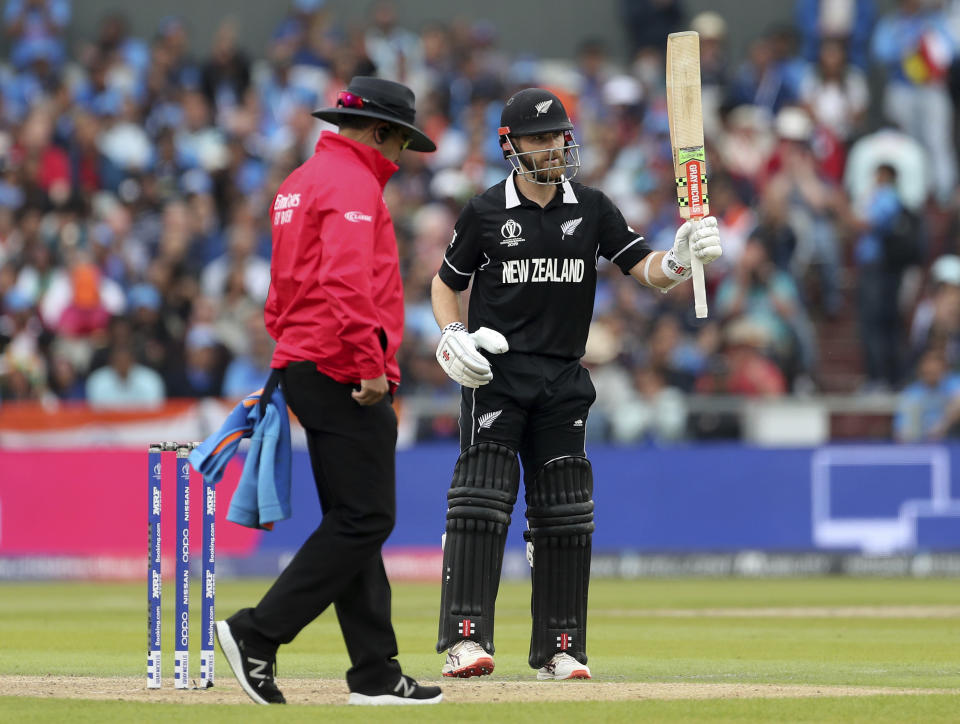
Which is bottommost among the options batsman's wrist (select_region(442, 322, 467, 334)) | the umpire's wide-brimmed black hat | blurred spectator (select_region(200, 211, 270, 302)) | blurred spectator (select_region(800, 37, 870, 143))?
batsman's wrist (select_region(442, 322, 467, 334))

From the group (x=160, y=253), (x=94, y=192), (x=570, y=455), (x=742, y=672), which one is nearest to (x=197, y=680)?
(x=570, y=455)

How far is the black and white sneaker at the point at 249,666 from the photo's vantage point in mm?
6785

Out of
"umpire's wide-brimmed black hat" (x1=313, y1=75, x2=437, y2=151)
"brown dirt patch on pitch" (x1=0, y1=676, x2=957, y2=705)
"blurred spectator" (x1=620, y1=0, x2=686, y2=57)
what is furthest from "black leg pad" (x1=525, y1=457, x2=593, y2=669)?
"blurred spectator" (x1=620, y1=0, x2=686, y2=57)

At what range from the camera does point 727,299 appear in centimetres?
1862

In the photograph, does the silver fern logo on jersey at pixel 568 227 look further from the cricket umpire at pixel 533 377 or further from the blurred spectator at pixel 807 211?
the blurred spectator at pixel 807 211

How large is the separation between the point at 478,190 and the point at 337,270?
520 inches

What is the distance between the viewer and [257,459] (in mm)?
7012

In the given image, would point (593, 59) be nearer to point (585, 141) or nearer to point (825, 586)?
point (585, 141)

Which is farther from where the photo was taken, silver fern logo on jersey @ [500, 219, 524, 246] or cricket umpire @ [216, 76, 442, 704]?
silver fern logo on jersey @ [500, 219, 524, 246]

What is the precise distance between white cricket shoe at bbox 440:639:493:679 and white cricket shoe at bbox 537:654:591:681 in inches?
11.6

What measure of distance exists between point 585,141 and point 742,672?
43.2 feet

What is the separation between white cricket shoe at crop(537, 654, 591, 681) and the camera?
313 inches

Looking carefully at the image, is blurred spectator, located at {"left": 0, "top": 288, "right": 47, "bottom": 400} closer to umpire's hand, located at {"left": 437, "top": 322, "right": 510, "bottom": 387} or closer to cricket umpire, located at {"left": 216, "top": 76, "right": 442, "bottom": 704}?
umpire's hand, located at {"left": 437, "top": 322, "right": 510, "bottom": 387}

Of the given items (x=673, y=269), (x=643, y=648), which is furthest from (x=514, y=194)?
(x=643, y=648)
